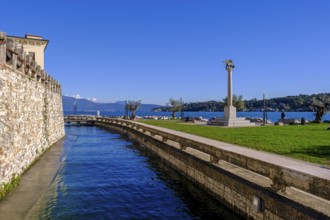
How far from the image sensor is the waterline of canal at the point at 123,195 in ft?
33.2

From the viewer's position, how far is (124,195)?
41.1 feet

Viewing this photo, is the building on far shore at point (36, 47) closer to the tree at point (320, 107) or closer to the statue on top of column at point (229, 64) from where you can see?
Answer: the statue on top of column at point (229, 64)

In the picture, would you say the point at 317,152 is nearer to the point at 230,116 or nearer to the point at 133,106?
the point at 230,116

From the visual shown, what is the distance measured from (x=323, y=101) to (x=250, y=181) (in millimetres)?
35870

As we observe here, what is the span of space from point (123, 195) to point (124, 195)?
1.6 inches

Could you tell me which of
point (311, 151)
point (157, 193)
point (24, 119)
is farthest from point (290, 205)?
point (24, 119)

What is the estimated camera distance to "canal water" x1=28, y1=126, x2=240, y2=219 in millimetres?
10125

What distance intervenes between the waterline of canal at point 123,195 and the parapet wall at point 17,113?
72.3 inches

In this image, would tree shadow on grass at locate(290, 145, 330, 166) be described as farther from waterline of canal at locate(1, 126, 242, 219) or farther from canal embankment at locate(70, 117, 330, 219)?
waterline of canal at locate(1, 126, 242, 219)

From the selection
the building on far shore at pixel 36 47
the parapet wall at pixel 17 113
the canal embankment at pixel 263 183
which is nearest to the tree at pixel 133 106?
the building on far shore at pixel 36 47

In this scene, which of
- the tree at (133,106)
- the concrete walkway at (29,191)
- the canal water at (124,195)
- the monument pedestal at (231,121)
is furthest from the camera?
the tree at (133,106)

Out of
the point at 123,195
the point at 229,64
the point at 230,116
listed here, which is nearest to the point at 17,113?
the point at 123,195

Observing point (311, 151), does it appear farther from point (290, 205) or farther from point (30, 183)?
point (30, 183)

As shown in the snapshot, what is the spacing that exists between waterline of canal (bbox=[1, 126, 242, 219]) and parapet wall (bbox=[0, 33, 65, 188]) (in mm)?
1836
